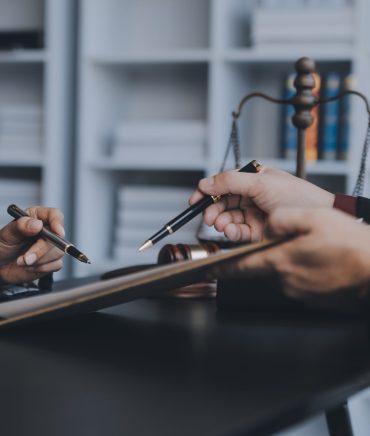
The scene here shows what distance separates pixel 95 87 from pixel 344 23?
88 centimetres

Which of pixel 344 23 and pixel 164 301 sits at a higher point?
pixel 344 23

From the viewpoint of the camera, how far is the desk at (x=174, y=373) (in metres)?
0.51

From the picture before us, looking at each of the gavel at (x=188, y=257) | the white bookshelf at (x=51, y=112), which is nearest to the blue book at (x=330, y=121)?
the white bookshelf at (x=51, y=112)

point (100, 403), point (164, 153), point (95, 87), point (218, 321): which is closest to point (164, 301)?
point (218, 321)

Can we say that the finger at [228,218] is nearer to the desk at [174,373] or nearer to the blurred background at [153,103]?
the desk at [174,373]

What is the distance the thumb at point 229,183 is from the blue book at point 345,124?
1322mm

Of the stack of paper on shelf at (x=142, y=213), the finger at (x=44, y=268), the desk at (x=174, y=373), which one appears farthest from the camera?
the stack of paper on shelf at (x=142, y=213)

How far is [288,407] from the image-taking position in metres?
0.54

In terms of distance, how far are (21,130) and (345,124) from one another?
1.16 meters

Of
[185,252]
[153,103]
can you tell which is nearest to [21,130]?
[153,103]

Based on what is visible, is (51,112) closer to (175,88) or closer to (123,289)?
(175,88)

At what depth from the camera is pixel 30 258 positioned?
107 centimetres

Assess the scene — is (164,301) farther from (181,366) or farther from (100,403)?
(100,403)

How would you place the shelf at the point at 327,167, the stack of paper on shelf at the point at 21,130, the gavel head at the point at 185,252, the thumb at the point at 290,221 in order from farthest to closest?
the stack of paper on shelf at the point at 21,130 → the shelf at the point at 327,167 → the gavel head at the point at 185,252 → the thumb at the point at 290,221
